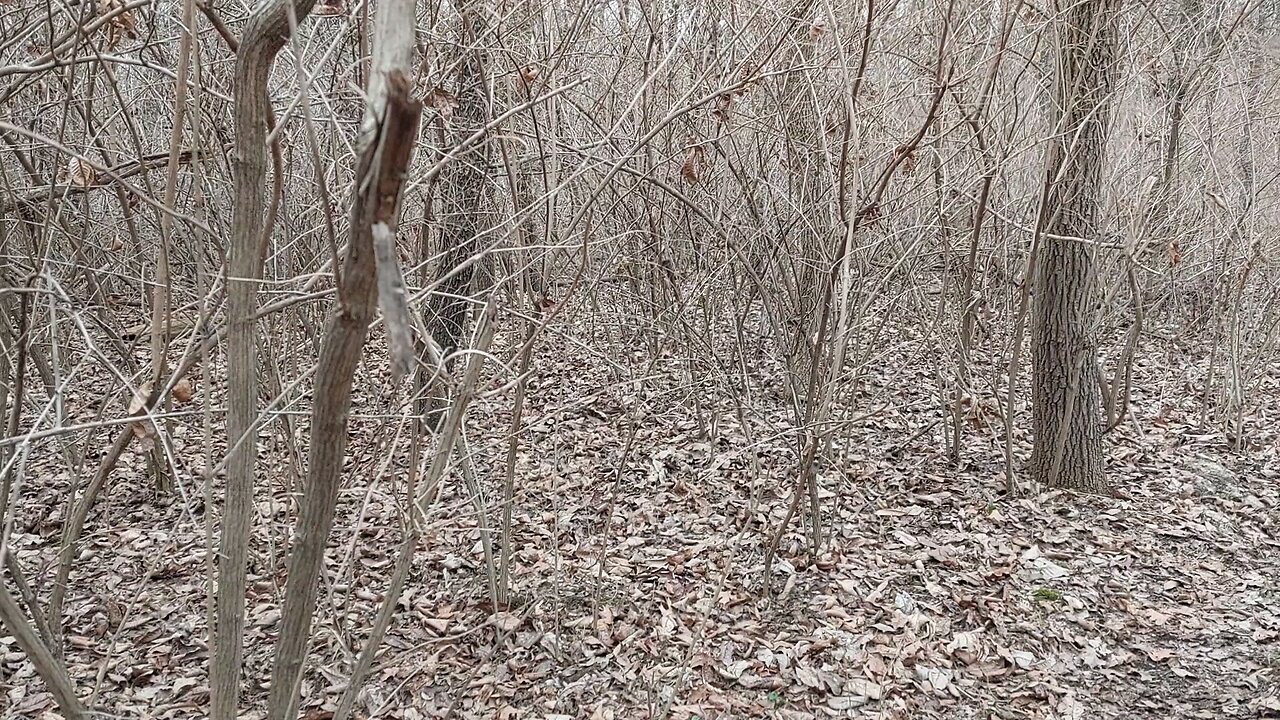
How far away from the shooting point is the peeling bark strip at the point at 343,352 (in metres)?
0.93

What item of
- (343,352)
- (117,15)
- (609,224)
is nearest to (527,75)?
(117,15)

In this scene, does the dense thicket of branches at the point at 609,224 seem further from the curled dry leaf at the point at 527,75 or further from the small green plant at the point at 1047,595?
the small green plant at the point at 1047,595

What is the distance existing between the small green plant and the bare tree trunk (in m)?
3.34

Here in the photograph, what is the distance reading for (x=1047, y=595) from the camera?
3.83 meters

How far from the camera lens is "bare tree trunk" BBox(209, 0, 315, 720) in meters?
1.49

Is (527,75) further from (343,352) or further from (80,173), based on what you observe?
(343,352)

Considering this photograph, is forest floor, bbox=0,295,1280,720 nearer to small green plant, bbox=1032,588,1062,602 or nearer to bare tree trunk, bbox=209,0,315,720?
small green plant, bbox=1032,588,1062,602

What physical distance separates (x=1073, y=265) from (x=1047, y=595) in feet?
6.03

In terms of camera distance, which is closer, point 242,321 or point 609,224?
point 242,321

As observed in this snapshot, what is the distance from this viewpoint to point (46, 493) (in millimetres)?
4793

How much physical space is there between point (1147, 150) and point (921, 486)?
306 cm

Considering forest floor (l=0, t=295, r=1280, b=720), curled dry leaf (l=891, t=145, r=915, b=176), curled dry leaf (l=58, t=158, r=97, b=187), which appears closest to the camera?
curled dry leaf (l=58, t=158, r=97, b=187)

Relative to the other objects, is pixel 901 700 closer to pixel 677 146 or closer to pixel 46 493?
pixel 677 146

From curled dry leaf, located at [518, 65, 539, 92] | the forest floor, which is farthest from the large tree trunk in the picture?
curled dry leaf, located at [518, 65, 539, 92]
